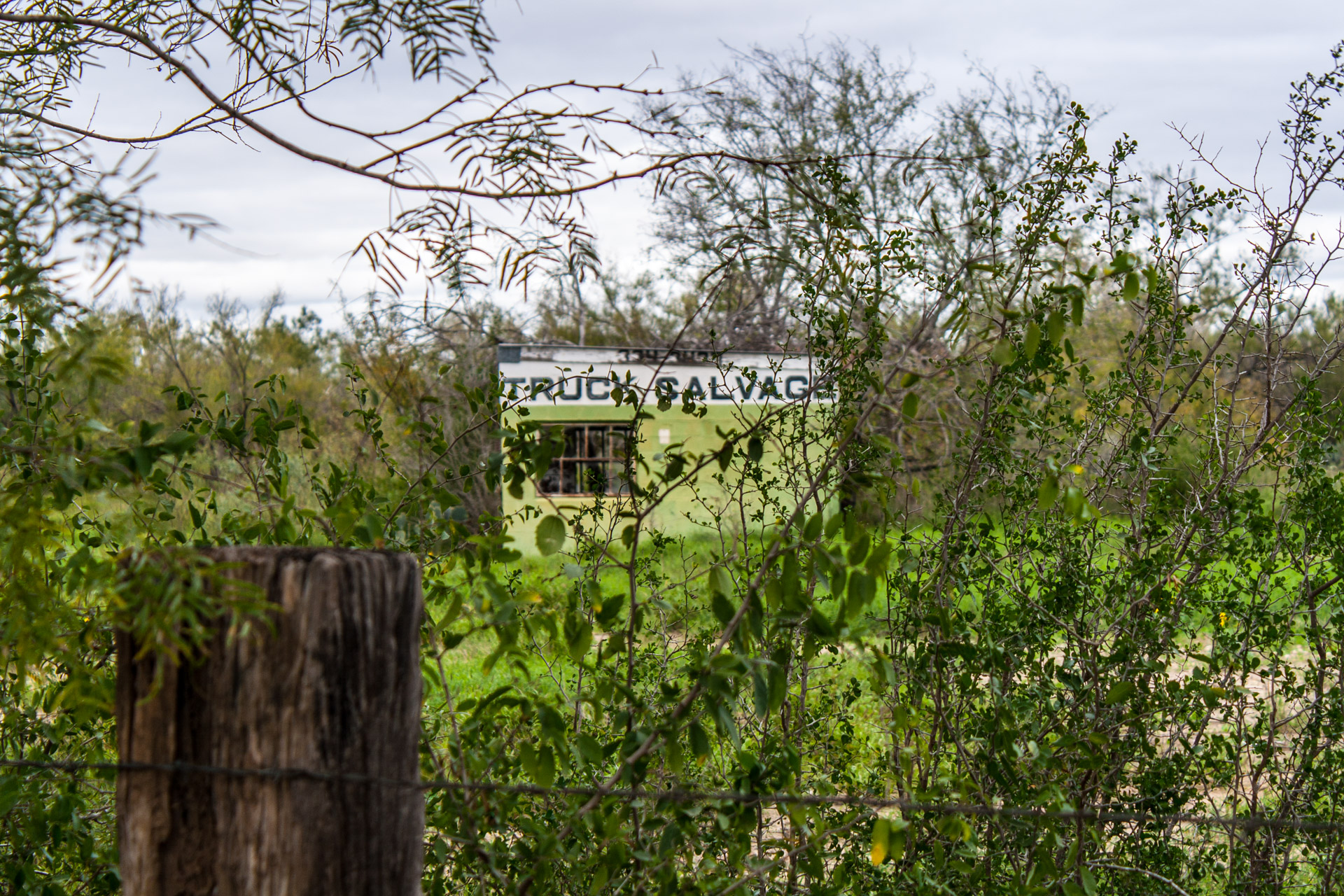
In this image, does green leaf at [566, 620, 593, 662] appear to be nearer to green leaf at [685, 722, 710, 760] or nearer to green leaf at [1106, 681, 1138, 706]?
green leaf at [685, 722, 710, 760]

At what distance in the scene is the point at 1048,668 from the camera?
269cm

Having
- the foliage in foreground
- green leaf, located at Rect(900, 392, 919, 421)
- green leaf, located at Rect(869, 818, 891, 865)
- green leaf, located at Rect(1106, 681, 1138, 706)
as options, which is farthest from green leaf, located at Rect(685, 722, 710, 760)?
green leaf, located at Rect(1106, 681, 1138, 706)

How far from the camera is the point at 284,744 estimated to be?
1.29 meters

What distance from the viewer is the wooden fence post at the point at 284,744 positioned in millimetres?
1286

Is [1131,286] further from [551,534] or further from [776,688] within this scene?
[551,534]

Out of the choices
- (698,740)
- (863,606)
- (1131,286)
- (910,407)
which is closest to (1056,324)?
(1131,286)

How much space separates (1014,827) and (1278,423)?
139 cm

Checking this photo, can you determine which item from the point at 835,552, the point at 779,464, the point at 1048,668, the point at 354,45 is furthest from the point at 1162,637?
the point at 354,45

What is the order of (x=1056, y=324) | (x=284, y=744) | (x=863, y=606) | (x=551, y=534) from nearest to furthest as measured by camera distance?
(x=284, y=744) < (x=551, y=534) < (x=1056, y=324) < (x=863, y=606)

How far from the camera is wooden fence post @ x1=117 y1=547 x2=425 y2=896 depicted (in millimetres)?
1286

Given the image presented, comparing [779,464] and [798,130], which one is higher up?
[798,130]

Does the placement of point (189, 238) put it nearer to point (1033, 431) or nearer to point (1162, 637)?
point (1033, 431)

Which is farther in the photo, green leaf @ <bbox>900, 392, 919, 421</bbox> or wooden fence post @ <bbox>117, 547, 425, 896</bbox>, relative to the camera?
green leaf @ <bbox>900, 392, 919, 421</bbox>

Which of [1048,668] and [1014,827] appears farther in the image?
[1048,668]
